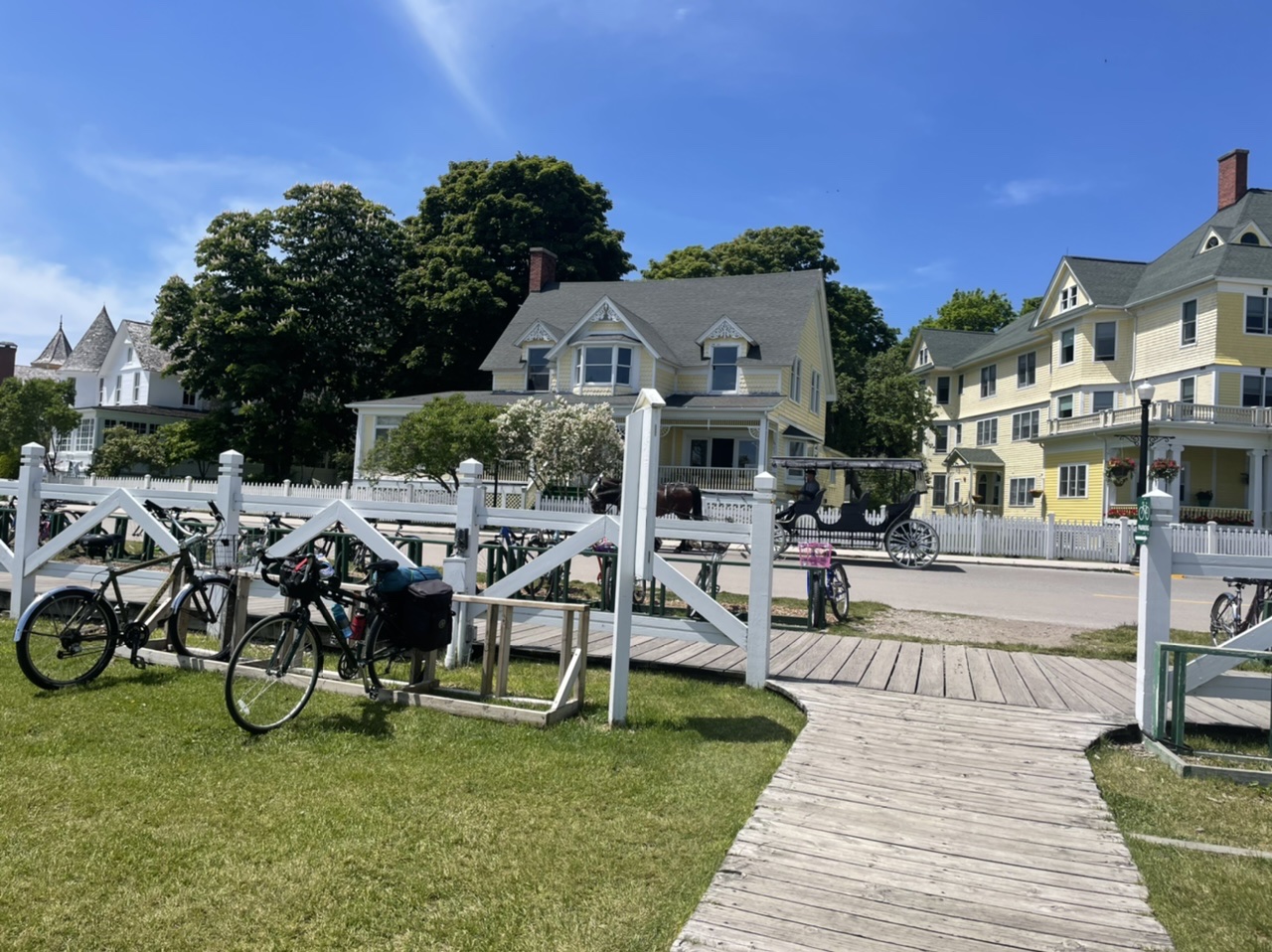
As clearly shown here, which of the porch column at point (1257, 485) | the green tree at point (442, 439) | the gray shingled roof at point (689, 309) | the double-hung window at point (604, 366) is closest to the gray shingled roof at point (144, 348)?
the gray shingled roof at point (689, 309)

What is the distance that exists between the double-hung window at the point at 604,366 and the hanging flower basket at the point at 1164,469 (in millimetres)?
17583

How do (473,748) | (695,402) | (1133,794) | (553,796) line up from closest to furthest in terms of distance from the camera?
(553,796)
(1133,794)
(473,748)
(695,402)

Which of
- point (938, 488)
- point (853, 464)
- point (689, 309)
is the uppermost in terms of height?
point (689, 309)

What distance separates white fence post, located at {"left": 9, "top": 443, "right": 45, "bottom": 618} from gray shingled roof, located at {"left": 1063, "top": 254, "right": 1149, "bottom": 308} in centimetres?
3539

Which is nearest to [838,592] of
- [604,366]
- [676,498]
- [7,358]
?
[676,498]

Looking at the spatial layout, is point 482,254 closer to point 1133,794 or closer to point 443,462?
point 443,462

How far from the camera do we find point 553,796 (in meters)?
4.13

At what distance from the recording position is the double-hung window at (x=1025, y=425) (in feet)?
123

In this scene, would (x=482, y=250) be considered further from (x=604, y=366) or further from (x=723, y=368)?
Result: (x=723, y=368)

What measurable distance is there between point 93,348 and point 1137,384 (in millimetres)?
56922

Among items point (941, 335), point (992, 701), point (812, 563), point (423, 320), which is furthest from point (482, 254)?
point (992, 701)

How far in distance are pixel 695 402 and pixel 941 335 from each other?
2148cm

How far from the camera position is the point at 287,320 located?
39.8m

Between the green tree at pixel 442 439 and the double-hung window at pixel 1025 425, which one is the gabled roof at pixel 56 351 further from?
the double-hung window at pixel 1025 425
